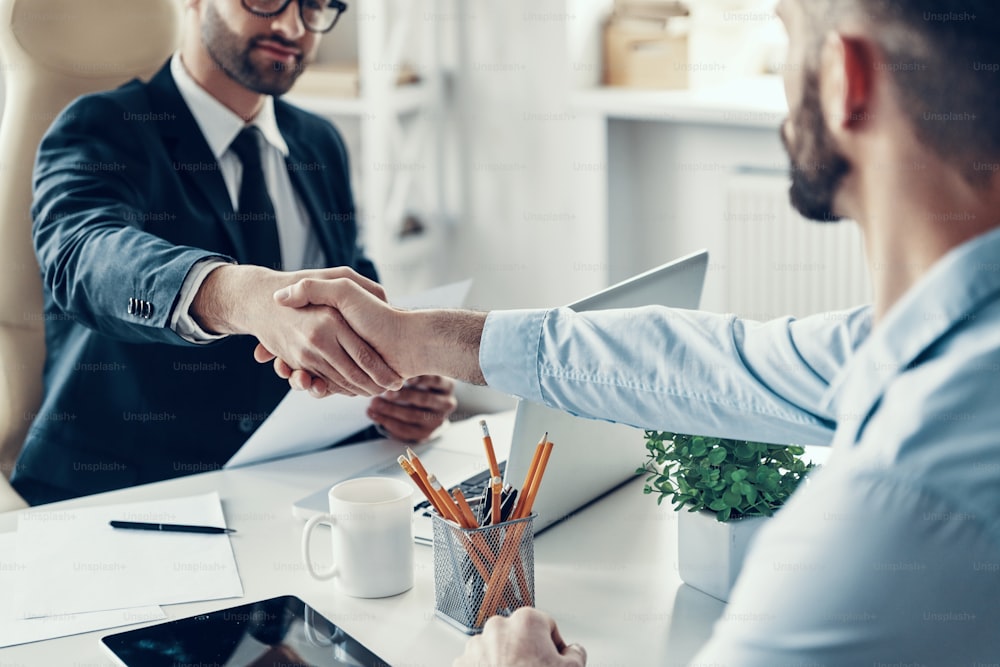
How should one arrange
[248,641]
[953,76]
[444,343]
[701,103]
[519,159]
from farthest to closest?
[519,159] < [701,103] < [444,343] < [248,641] < [953,76]

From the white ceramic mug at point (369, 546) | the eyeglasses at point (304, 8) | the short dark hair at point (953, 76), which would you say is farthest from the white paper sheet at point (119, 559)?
the eyeglasses at point (304, 8)

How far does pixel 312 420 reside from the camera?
1611 mm

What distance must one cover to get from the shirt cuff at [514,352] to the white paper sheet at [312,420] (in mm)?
196

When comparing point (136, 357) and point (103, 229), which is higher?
point (103, 229)

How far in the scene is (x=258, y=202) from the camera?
6.69 feet

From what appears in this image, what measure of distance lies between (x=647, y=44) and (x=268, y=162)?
1468mm

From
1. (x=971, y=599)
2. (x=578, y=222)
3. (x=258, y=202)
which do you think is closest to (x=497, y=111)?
(x=578, y=222)

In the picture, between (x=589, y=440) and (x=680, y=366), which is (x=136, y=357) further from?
(x=680, y=366)

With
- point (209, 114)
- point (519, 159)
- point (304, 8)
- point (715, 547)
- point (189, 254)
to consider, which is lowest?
point (715, 547)

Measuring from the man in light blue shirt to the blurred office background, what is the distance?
2076 millimetres

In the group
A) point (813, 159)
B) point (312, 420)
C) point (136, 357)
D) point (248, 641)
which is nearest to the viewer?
point (813, 159)

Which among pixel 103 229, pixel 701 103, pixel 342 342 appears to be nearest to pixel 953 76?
pixel 342 342

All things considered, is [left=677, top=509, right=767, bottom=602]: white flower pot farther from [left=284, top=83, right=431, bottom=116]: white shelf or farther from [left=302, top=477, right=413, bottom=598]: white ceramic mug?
[left=284, top=83, right=431, bottom=116]: white shelf

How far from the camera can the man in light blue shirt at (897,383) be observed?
2.43 ft
